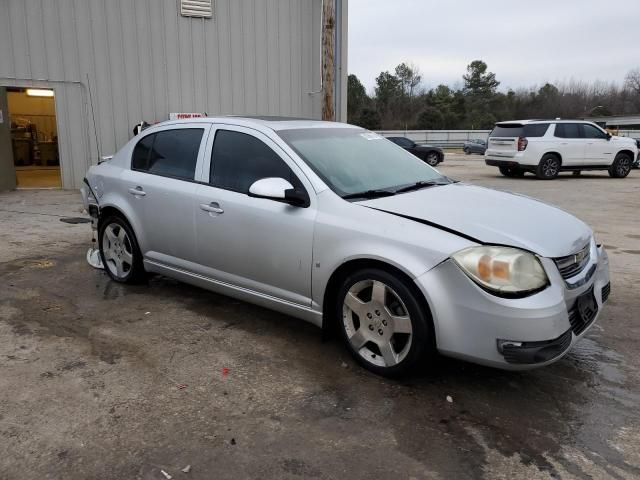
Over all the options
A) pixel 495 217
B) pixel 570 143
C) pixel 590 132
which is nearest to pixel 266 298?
pixel 495 217

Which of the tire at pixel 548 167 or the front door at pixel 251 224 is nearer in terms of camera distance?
the front door at pixel 251 224

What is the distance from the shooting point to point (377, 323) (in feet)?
10.7

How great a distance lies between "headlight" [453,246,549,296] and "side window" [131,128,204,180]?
7.84 ft

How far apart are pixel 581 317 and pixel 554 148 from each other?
48.1ft

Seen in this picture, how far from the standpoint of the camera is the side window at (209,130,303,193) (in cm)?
385

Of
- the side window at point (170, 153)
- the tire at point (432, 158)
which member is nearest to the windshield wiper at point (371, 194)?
the side window at point (170, 153)

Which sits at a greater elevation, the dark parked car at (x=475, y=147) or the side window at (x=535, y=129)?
the side window at (x=535, y=129)

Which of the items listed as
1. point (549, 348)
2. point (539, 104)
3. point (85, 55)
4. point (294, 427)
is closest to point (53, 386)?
point (294, 427)

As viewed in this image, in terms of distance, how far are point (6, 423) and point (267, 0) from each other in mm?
12835

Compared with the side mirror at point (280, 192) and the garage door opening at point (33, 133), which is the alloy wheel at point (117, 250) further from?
the garage door opening at point (33, 133)

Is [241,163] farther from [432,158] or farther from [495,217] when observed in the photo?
[432,158]

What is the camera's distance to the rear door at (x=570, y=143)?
1638 centimetres

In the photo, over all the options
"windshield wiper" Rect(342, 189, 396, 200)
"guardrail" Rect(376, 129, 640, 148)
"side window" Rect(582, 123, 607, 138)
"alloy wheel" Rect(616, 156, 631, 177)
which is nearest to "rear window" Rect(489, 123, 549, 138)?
"side window" Rect(582, 123, 607, 138)

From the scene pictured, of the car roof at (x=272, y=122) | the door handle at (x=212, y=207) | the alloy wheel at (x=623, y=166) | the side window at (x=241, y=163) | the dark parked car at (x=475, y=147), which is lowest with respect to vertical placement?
the dark parked car at (x=475, y=147)
